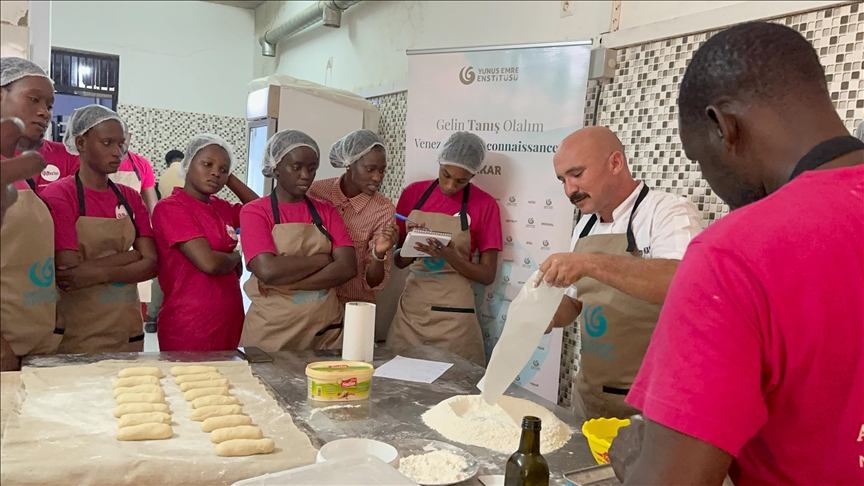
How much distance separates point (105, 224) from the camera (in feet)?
7.38

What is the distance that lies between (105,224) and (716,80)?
2.13m

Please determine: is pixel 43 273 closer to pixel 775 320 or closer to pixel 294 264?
pixel 775 320

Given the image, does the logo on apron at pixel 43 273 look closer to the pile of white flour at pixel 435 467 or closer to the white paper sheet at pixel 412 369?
the pile of white flour at pixel 435 467

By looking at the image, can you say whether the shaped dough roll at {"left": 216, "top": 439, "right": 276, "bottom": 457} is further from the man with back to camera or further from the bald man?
the man with back to camera

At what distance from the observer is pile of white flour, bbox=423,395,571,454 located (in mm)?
1602

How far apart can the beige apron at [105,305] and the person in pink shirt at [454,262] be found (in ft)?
4.30

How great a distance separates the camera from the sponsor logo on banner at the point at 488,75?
3.26 metres

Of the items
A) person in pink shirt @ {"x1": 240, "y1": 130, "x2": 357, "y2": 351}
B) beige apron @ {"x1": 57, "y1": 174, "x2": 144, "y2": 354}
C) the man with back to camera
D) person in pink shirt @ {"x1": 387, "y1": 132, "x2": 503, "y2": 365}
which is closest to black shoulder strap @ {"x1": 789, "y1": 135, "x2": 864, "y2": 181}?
beige apron @ {"x1": 57, "y1": 174, "x2": 144, "y2": 354}

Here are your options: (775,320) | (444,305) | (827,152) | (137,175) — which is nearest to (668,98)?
(444,305)

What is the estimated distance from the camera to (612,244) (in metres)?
2.12

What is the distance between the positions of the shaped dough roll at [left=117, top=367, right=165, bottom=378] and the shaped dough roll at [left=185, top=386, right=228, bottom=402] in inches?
7.2

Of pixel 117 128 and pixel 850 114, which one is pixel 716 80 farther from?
pixel 117 128

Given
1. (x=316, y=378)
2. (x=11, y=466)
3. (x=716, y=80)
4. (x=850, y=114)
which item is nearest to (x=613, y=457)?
(x=716, y=80)

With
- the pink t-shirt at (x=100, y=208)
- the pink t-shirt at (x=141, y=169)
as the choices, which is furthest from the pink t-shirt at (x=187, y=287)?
the pink t-shirt at (x=141, y=169)
